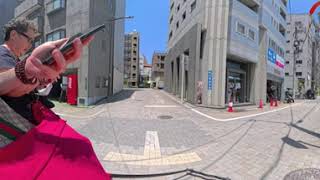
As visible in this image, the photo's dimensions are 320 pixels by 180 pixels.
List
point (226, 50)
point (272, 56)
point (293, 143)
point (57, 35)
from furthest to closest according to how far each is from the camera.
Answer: point (272, 56) → point (57, 35) → point (226, 50) → point (293, 143)

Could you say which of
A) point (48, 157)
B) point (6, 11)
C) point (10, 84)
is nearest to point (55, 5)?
point (6, 11)

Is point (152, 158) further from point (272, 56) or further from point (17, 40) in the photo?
point (272, 56)

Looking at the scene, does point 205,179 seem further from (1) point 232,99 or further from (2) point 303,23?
(2) point 303,23

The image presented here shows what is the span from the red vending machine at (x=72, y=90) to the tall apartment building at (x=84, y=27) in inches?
11.6

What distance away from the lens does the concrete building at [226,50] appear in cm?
1758

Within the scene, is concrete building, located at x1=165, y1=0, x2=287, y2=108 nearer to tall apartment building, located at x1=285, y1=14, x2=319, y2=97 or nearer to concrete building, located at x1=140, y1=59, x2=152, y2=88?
tall apartment building, located at x1=285, y1=14, x2=319, y2=97

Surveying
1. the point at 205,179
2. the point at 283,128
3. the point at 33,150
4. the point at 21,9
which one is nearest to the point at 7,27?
the point at 33,150

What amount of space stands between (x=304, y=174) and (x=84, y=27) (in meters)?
15.0

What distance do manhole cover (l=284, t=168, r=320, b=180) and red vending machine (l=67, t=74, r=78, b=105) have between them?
15.1 m

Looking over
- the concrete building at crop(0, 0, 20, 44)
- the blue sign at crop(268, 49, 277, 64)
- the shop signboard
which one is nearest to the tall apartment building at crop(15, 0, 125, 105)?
the concrete building at crop(0, 0, 20, 44)

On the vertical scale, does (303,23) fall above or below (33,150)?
above

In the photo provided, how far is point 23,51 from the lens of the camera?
1711 mm

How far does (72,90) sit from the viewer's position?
54.9 feet

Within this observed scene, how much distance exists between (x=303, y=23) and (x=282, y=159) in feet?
233
